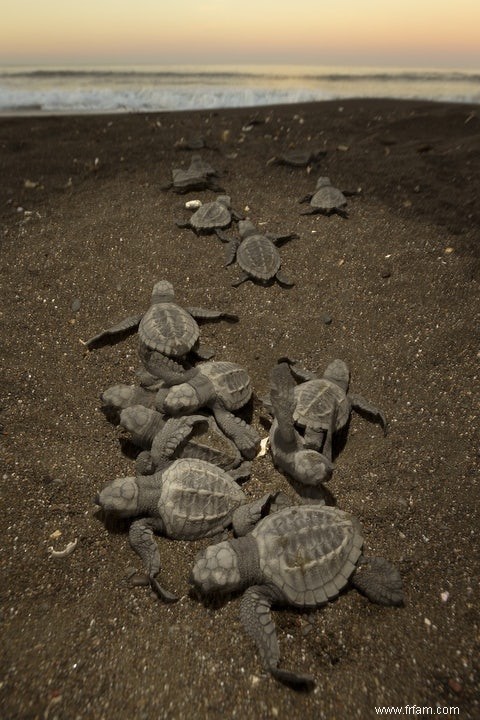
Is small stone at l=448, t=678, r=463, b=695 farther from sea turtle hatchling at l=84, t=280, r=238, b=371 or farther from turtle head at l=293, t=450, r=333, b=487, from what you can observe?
sea turtle hatchling at l=84, t=280, r=238, b=371

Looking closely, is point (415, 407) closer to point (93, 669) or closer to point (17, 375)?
point (93, 669)

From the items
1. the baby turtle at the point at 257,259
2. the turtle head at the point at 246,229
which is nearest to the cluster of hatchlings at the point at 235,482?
the baby turtle at the point at 257,259

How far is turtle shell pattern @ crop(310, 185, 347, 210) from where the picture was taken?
5.84m

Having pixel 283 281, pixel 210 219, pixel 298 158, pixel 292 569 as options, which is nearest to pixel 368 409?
pixel 292 569

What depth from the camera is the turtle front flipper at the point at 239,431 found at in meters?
3.36

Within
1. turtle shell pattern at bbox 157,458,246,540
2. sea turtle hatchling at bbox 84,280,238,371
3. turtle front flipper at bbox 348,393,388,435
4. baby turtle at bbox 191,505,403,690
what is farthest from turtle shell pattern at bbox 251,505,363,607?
sea turtle hatchling at bbox 84,280,238,371

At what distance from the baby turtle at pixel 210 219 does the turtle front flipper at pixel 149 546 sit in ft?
13.3

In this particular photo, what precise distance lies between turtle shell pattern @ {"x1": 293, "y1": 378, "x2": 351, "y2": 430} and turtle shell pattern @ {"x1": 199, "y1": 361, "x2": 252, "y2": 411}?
458 mm

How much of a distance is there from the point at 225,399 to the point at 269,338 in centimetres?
109

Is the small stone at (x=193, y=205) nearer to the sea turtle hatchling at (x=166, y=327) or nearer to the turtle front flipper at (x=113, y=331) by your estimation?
the sea turtle hatchling at (x=166, y=327)

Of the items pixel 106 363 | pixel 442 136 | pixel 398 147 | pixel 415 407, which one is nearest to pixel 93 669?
pixel 106 363

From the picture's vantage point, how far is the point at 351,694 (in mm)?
2129

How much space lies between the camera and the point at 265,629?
92.0 inches

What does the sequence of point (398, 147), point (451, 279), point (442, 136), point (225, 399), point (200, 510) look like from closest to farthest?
1. point (200, 510)
2. point (225, 399)
3. point (451, 279)
4. point (398, 147)
5. point (442, 136)
